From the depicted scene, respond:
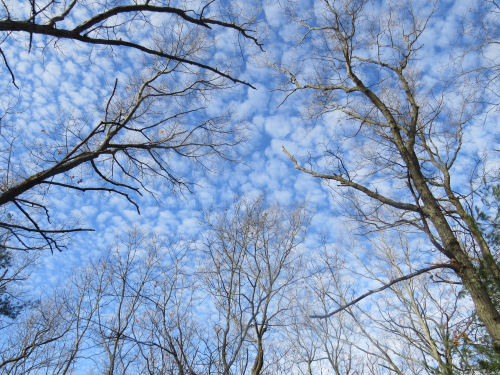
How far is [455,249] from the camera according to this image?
2879mm

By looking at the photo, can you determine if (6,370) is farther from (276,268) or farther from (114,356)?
(276,268)

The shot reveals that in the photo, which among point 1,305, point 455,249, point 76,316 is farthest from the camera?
point 76,316

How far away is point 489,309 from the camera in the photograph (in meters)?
2.56

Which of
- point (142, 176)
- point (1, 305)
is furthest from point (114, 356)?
point (142, 176)

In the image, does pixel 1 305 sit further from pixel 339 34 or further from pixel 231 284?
pixel 339 34

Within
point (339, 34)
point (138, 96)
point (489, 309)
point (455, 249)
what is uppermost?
point (339, 34)

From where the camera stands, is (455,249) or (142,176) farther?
(142,176)

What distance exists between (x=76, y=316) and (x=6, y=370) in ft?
9.59

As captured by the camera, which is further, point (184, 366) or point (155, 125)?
point (155, 125)

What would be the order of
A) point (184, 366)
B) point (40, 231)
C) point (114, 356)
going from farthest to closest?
point (114, 356), point (40, 231), point (184, 366)

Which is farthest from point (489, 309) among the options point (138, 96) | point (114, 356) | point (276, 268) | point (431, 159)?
point (114, 356)

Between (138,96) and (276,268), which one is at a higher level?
(138,96)

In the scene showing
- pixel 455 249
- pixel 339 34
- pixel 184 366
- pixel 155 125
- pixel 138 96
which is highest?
pixel 339 34

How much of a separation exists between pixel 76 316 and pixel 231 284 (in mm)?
9220
